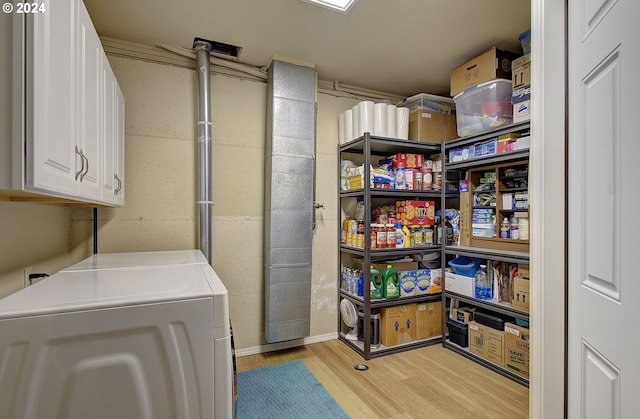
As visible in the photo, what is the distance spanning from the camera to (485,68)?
8.30ft

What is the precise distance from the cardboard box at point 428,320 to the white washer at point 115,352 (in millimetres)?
2309

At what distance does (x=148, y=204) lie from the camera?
252 cm

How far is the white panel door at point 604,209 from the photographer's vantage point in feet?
2.54

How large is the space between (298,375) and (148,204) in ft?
5.86

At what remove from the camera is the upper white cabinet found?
78cm

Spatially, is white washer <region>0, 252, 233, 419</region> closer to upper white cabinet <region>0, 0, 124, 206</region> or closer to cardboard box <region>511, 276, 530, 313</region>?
upper white cabinet <region>0, 0, 124, 206</region>

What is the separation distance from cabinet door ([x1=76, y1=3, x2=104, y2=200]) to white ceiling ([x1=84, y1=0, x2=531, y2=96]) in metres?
0.82

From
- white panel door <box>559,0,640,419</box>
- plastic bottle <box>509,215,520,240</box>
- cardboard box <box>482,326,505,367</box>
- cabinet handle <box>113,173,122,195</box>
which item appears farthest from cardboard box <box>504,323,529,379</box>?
cabinet handle <box>113,173,122,195</box>

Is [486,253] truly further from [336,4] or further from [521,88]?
[336,4]

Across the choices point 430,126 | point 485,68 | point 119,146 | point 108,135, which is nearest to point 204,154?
point 119,146

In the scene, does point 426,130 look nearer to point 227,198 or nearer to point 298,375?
point 227,198

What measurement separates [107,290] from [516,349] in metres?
2.67

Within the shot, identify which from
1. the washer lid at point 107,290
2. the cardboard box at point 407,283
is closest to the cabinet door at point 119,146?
the washer lid at point 107,290

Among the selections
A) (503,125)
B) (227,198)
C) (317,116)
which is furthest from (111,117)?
(503,125)
